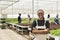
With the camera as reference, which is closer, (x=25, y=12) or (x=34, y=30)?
(x=34, y=30)

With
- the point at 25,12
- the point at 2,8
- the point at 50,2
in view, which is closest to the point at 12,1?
the point at 2,8

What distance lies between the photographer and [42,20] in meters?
4.65

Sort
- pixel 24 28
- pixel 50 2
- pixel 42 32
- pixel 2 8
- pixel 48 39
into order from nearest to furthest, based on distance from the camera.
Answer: pixel 42 32, pixel 48 39, pixel 24 28, pixel 50 2, pixel 2 8

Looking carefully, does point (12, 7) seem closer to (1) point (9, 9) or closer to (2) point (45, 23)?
(1) point (9, 9)

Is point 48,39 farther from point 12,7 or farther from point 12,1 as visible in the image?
point 12,1

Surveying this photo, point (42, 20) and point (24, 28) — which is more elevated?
point (42, 20)

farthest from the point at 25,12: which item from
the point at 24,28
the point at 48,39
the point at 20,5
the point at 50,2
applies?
the point at 48,39

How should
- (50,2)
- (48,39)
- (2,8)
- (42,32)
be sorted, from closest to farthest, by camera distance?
(42,32)
(48,39)
(50,2)
(2,8)

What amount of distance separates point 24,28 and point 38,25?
10421 millimetres

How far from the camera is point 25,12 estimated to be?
109ft

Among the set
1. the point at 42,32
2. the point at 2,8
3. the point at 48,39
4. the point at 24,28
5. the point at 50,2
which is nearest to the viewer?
the point at 42,32

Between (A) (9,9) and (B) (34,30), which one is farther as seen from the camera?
(A) (9,9)

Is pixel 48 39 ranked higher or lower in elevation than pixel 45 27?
lower

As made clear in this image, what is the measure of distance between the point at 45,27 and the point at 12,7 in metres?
29.5
